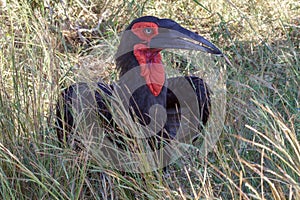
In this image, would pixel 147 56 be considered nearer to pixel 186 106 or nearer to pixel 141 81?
pixel 141 81

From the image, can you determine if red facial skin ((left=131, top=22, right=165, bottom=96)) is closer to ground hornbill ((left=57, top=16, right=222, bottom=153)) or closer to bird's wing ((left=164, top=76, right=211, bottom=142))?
ground hornbill ((left=57, top=16, right=222, bottom=153))

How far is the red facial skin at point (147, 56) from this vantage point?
117 inches

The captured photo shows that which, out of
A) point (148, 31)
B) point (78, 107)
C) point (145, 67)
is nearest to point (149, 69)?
point (145, 67)

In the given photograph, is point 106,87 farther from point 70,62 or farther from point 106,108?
point 70,62

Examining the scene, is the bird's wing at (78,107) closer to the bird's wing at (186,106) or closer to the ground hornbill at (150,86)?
the ground hornbill at (150,86)

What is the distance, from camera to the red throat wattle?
2.98 meters

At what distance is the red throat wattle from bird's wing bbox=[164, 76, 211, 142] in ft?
0.47

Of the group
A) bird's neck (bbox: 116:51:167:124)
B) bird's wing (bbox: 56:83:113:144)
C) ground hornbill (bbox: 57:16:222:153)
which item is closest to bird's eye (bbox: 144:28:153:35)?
ground hornbill (bbox: 57:16:222:153)

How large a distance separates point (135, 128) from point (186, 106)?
23.3 inches

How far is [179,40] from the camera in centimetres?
291

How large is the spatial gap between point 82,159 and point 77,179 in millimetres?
81

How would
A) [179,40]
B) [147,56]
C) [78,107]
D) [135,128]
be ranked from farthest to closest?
[147,56], [179,40], [78,107], [135,128]

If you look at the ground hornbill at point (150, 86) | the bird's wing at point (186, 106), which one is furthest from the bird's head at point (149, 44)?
the bird's wing at point (186, 106)

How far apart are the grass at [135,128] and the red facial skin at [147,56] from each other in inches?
10.5
